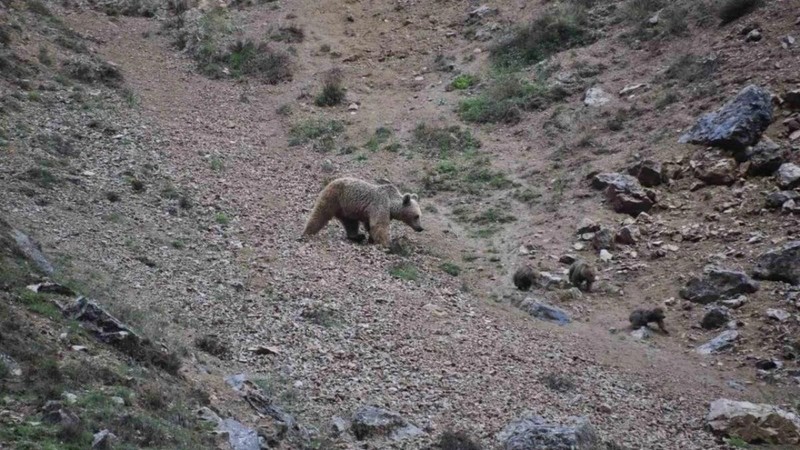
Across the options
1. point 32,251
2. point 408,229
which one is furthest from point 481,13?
point 32,251

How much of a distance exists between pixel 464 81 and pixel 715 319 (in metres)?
11.6

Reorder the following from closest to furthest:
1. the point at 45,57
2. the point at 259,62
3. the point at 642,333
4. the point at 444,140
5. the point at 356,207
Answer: the point at 642,333 → the point at 356,207 → the point at 444,140 → the point at 45,57 → the point at 259,62

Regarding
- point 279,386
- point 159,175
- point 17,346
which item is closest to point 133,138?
point 159,175

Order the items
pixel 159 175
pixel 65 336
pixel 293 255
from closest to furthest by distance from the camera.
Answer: pixel 65 336 < pixel 293 255 < pixel 159 175

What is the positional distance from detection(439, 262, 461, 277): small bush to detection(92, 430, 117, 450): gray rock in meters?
9.02

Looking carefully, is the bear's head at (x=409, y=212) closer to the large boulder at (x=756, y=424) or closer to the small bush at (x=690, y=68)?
the large boulder at (x=756, y=424)

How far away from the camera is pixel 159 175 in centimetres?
1647

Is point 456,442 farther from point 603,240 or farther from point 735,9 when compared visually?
point 735,9

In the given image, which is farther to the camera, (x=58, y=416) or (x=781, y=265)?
(x=781, y=265)

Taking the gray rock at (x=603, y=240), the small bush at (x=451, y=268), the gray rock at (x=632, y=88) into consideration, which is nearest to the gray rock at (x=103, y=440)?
the small bush at (x=451, y=268)

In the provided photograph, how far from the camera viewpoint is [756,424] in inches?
427

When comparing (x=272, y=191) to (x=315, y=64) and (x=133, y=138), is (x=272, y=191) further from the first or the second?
(x=315, y=64)

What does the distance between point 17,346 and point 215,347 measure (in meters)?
2.82

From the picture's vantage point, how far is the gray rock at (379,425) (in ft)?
30.6
